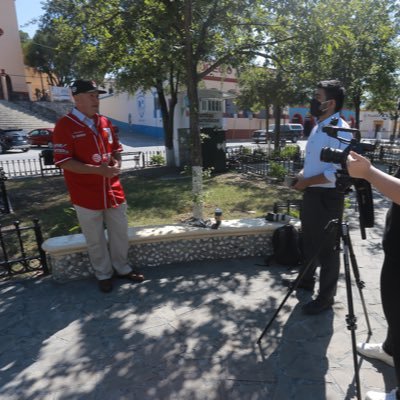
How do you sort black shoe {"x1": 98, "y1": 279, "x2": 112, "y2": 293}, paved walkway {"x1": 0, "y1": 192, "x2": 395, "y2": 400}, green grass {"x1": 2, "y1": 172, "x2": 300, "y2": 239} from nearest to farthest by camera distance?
paved walkway {"x1": 0, "y1": 192, "x2": 395, "y2": 400}, black shoe {"x1": 98, "y1": 279, "x2": 112, "y2": 293}, green grass {"x1": 2, "y1": 172, "x2": 300, "y2": 239}

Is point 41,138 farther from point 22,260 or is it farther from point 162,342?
point 162,342

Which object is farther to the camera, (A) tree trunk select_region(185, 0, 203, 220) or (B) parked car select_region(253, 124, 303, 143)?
(B) parked car select_region(253, 124, 303, 143)

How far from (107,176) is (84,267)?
1.31 m

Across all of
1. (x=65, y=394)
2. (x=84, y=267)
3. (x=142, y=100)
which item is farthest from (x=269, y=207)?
(x=142, y=100)

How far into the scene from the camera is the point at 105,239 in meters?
3.82

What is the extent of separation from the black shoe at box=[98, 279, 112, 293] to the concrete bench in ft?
1.42

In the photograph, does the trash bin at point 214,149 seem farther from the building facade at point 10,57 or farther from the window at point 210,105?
the building facade at point 10,57

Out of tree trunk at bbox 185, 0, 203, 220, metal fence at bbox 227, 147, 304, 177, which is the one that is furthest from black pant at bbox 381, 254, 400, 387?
metal fence at bbox 227, 147, 304, 177

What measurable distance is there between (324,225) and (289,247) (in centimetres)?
123

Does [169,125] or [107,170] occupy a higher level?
[169,125]

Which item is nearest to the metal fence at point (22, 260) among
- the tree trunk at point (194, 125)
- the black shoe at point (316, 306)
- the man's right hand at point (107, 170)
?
the man's right hand at point (107, 170)

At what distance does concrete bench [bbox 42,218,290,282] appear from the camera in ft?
13.4

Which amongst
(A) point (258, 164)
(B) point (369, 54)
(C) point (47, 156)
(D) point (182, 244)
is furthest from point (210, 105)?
(D) point (182, 244)

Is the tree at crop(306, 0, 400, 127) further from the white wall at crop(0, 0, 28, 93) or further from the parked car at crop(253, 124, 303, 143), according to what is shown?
the white wall at crop(0, 0, 28, 93)
